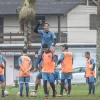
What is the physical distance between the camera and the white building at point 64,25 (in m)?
54.9

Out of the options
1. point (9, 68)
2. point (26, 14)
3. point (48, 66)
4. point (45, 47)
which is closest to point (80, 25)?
point (9, 68)

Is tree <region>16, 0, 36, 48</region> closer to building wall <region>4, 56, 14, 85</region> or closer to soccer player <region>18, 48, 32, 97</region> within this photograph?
building wall <region>4, 56, 14, 85</region>

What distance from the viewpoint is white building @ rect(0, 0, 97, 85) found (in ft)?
180

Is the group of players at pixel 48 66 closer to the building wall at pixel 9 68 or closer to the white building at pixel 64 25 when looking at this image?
the building wall at pixel 9 68

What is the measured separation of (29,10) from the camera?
1549 inches

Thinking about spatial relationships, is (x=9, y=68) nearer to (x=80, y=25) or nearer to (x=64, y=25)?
(x=64, y=25)

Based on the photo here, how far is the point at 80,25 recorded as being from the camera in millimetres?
55844

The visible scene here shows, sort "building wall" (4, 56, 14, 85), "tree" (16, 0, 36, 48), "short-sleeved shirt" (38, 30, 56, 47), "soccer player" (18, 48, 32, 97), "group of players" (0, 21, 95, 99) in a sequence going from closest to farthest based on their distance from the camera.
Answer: "group of players" (0, 21, 95, 99), "short-sleeved shirt" (38, 30, 56, 47), "soccer player" (18, 48, 32, 97), "tree" (16, 0, 36, 48), "building wall" (4, 56, 14, 85)

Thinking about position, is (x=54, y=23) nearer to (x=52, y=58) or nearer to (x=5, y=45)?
(x=5, y=45)

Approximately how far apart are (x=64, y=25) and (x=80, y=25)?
1.57 m

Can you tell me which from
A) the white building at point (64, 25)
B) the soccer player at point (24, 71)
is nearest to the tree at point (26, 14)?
the white building at point (64, 25)

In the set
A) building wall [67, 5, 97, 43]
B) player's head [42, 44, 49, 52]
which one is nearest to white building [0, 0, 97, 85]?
building wall [67, 5, 97, 43]

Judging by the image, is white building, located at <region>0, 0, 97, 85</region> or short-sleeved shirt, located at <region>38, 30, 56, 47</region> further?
white building, located at <region>0, 0, 97, 85</region>

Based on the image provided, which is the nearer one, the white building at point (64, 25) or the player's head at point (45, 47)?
the player's head at point (45, 47)
